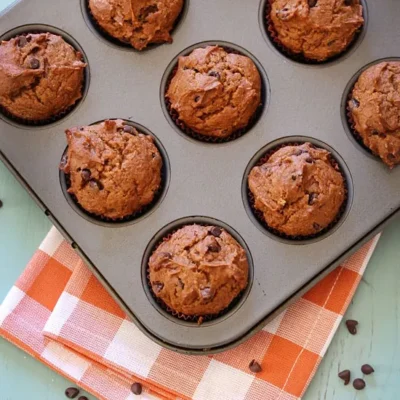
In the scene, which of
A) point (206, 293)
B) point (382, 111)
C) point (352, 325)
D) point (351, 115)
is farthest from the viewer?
point (352, 325)

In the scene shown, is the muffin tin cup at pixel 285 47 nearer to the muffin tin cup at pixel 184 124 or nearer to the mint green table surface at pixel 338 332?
the muffin tin cup at pixel 184 124

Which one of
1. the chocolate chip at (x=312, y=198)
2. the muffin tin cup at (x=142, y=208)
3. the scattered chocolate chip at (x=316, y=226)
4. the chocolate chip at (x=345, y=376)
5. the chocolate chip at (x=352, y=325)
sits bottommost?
the chocolate chip at (x=345, y=376)

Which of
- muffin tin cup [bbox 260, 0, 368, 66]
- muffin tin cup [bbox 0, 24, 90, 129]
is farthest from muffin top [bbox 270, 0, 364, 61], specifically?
muffin tin cup [bbox 0, 24, 90, 129]

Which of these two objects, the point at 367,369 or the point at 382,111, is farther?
the point at 367,369

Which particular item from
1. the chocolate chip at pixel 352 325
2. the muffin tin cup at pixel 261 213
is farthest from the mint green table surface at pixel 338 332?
the muffin tin cup at pixel 261 213

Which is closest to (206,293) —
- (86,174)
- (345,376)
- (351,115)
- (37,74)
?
(86,174)

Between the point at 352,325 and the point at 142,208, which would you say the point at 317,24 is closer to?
the point at 142,208
